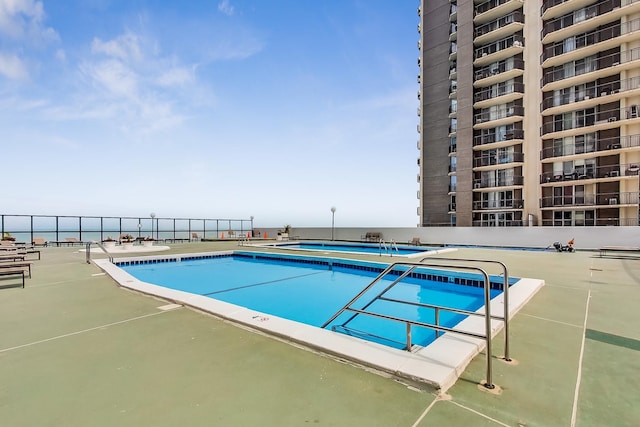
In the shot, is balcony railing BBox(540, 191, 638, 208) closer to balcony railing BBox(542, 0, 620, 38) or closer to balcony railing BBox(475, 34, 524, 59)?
balcony railing BBox(475, 34, 524, 59)

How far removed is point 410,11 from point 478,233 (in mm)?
25033

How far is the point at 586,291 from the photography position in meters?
5.38

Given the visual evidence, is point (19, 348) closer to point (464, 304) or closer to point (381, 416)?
point (381, 416)

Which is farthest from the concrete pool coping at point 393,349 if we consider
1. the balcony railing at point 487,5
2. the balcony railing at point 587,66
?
the balcony railing at point 487,5

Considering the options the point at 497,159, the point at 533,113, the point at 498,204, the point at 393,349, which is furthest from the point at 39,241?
the point at 533,113

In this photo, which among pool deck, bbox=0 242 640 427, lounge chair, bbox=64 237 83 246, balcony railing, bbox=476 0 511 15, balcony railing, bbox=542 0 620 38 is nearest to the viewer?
pool deck, bbox=0 242 640 427

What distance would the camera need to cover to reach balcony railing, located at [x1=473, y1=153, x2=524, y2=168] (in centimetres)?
2226

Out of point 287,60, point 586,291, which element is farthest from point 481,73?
point 586,291

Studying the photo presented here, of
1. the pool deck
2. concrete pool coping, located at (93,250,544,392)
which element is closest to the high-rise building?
the pool deck

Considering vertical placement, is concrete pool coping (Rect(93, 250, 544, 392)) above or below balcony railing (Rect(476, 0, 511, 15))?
below

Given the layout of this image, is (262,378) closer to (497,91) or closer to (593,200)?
(593,200)

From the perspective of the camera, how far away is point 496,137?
2356 cm

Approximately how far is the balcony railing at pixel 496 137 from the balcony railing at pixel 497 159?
119 centimetres

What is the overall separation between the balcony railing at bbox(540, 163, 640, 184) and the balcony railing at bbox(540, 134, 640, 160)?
118cm
